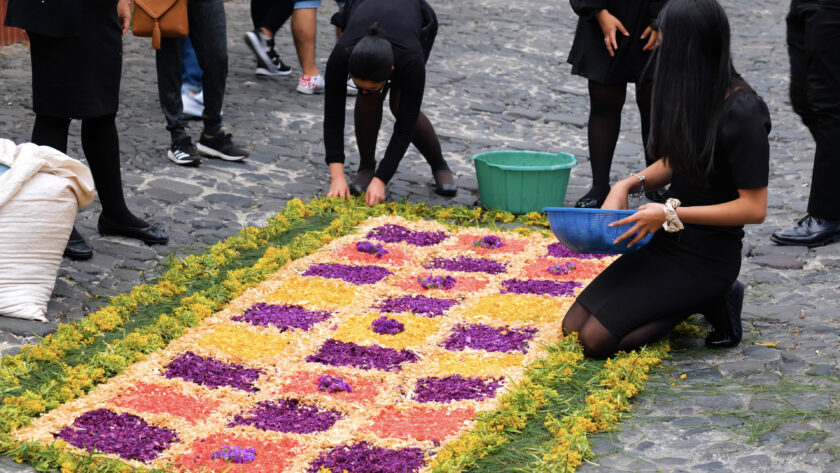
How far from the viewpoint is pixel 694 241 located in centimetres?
393

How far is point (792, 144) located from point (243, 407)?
5.00 metres

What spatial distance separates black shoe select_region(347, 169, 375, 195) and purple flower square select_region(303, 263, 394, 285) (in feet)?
3.69

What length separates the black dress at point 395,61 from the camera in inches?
220

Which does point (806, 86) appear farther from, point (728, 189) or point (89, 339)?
point (89, 339)

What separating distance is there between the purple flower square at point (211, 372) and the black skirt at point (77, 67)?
141 centimetres

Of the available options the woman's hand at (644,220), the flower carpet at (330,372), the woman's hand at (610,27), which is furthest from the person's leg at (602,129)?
the woman's hand at (644,220)

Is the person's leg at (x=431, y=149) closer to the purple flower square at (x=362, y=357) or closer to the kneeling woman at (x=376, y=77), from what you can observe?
the kneeling woman at (x=376, y=77)

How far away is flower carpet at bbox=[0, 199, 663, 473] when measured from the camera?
325 cm

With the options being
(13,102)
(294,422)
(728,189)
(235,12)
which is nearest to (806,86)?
(728,189)

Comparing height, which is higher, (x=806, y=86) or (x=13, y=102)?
(x=806, y=86)

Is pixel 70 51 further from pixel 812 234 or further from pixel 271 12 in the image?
pixel 271 12

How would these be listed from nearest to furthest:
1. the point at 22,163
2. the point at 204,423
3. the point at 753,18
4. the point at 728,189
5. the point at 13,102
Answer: the point at 204,423
the point at 728,189
the point at 22,163
the point at 13,102
the point at 753,18

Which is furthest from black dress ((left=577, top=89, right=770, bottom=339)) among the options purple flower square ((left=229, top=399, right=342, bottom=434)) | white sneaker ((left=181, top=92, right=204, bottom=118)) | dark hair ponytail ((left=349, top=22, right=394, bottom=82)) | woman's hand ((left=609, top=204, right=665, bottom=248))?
white sneaker ((left=181, top=92, right=204, bottom=118))

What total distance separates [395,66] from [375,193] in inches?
28.4
